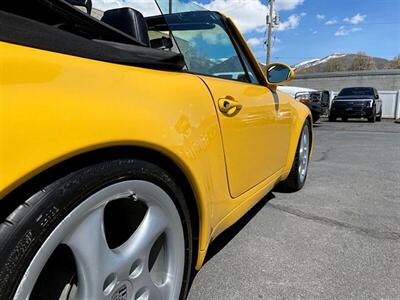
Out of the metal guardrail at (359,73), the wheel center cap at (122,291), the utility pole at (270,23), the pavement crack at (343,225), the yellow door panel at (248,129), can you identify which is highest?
the utility pole at (270,23)

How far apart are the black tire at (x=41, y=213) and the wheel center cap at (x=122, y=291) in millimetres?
223

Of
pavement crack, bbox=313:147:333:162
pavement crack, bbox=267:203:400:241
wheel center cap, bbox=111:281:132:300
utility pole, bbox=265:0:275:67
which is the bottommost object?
pavement crack, bbox=313:147:333:162

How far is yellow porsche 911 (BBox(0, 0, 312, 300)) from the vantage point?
1.00 m

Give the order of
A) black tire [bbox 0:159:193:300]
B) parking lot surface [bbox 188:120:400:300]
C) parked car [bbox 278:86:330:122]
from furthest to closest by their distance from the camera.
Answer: parked car [bbox 278:86:330:122] < parking lot surface [bbox 188:120:400:300] < black tire [bbox 0:159:193:300]

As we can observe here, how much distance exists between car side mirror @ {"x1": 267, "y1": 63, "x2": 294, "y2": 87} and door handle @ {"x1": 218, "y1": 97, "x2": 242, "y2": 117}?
3.15 ft

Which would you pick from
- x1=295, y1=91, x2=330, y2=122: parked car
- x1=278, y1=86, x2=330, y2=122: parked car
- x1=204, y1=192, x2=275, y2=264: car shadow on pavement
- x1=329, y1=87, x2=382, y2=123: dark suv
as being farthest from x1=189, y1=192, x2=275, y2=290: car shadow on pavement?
x1=329, y1=87, x2=382, y2=123: dark suv

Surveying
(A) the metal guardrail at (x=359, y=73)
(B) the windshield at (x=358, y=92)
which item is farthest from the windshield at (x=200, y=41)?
(A) the metal guardrail at (x=359, y=73)

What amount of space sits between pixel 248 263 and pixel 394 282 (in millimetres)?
859

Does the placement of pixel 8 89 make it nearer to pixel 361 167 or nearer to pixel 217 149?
pixel 217 149

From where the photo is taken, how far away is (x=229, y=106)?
203 centimetres

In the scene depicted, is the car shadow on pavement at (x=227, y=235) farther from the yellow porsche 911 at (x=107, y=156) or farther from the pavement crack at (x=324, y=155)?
the pavement crack at (x=324, y=155)

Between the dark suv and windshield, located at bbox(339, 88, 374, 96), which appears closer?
the dark suv

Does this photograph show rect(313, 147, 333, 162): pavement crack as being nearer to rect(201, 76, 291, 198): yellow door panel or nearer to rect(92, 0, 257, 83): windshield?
rect(201, 76, 291, 198): yellow door panel

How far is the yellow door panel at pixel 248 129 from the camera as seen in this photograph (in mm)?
2025
